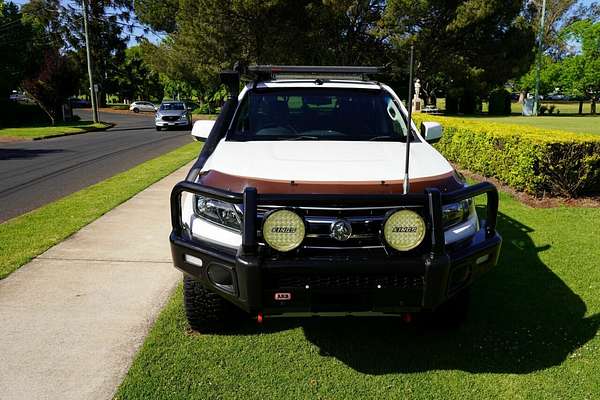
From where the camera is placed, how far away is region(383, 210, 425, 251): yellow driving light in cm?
260

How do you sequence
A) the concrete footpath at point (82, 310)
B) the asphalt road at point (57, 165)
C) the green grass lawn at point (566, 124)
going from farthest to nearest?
the green grass lawn at point (566, 124) < the asphalt road at point (57, 165) < the concrete footpath at point (82, 310)

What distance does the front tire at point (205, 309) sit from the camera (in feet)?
10.7

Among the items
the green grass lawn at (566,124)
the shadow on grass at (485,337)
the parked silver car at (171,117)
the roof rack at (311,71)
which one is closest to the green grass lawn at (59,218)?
the roof rack at (311,71)

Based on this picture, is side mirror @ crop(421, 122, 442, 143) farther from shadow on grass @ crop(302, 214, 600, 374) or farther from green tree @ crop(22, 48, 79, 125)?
green tree @ crop(22, 48, 79, 125)

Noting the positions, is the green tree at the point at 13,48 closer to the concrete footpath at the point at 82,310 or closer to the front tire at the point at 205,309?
the concrete footpath at the point at 82,310

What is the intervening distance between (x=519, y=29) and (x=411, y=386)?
1383 inches

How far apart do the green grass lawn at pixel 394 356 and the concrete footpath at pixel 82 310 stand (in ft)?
0.64

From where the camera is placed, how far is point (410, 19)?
2961cm

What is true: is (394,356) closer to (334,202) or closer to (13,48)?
(334,202)

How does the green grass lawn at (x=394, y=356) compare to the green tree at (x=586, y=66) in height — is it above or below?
below

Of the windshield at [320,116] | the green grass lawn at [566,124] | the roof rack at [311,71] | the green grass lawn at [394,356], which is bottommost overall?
the green grass lawn at [394,356]

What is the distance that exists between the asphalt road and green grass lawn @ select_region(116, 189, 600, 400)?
503 cm

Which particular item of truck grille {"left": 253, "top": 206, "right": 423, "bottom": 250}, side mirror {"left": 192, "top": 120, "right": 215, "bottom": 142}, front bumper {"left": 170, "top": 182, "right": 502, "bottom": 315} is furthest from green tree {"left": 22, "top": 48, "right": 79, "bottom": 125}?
truck grille {"left": 253, "top": 206, "right": 423, "bottom": 250}

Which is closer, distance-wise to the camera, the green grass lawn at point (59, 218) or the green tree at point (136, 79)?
the green grass lawn at point (59, 218)
